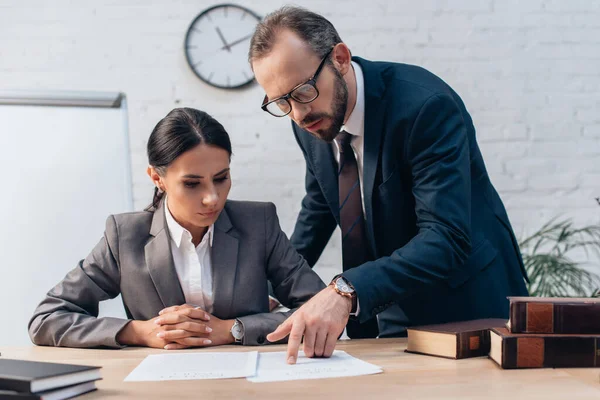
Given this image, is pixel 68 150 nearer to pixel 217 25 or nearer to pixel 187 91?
pixel 187 91

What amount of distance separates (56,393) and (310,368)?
15.4 inches

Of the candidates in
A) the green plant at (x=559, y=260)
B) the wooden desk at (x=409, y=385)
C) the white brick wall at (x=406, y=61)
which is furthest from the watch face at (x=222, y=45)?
the wooden desk at (x=409, y=385)

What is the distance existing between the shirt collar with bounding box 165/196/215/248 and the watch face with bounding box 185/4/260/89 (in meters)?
1.25

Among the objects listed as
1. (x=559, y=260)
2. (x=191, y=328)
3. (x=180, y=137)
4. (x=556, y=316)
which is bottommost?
(x=559, y=260)

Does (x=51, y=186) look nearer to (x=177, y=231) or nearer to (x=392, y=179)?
(x=177, y=231)

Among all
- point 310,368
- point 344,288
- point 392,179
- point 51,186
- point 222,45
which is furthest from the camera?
point 222,45

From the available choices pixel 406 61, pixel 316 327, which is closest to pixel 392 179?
pixel 316 327

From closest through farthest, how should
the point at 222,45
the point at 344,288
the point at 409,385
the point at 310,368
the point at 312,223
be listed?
the point at 409,385, the point at 310,368, the point at 344,288, the point at 312,223, the point at 222,45

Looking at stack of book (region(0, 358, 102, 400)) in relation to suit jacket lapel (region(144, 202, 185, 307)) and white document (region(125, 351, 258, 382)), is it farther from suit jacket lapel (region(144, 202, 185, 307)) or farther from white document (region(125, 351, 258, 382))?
suit jacket lapel (region(144, 202, 185, 307))

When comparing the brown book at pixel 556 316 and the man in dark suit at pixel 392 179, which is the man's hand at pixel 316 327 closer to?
the man in dark suit at pixel 392 179

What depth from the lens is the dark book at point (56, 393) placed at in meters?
0.82

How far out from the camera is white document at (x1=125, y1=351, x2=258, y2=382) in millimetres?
1010

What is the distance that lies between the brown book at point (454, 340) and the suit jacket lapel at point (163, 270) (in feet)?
1.93

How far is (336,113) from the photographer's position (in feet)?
4.69
